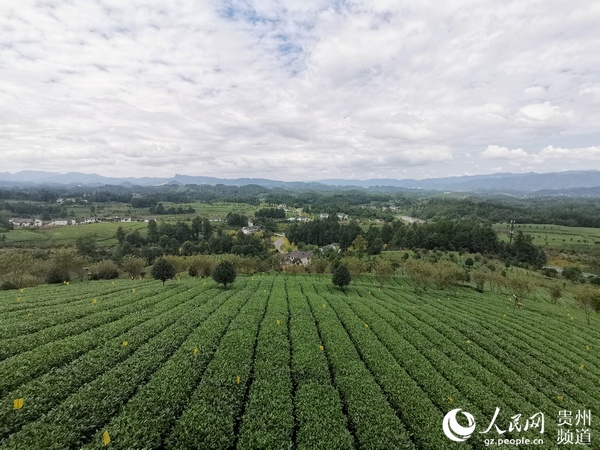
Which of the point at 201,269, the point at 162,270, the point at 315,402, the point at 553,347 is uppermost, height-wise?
the point at 315,402

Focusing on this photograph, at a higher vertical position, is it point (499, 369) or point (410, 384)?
point (410, 384)

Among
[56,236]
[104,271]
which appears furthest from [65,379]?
[56,236]

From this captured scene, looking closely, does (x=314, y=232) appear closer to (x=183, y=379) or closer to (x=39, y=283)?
(x=39, y=283)

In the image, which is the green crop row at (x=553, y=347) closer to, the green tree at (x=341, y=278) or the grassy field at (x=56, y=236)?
the green tree at (x=341, y=278)

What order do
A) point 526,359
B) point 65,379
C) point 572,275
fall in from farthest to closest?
1. point 572,275
2. point 526,359
3. point 65,379

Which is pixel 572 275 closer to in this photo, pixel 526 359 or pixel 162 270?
pixel 526 359

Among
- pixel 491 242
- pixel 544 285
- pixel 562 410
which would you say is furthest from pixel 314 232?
pixel 562 410

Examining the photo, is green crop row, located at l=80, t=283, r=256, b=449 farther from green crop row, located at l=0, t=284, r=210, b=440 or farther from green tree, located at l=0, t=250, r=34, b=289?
green tree, located at l=0, t=250, r=34, b=289
